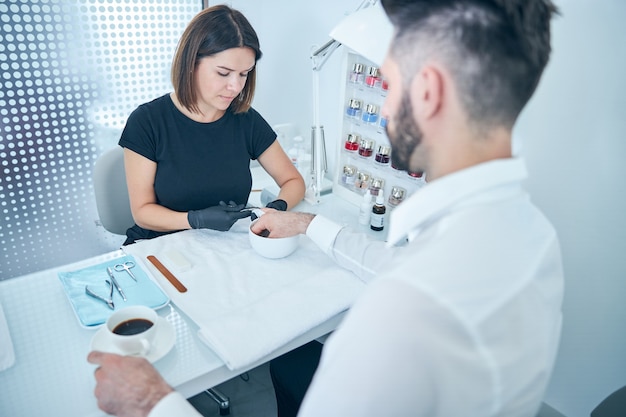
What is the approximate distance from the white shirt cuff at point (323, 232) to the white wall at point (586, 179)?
0.54m

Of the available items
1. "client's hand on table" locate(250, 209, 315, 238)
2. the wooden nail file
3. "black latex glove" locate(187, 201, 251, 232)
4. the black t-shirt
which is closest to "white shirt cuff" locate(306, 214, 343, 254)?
"client's hand on table" locate(250, 209, 315, 238)

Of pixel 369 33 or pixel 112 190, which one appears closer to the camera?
pixel 369 33

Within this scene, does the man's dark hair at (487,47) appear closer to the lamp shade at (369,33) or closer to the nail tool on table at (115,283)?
the lamp shade at (369,33)

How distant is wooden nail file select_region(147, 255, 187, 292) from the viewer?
0.96m

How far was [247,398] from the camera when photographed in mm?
1540

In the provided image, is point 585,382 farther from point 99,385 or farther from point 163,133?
point 163,133

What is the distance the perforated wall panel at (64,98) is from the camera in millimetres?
1568

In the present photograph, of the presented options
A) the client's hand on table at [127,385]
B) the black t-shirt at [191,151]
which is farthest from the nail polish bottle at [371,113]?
the client's hand on table at [127,385]

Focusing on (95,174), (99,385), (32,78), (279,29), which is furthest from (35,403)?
(279,29)

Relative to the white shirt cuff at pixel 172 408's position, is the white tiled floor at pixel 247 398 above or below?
below

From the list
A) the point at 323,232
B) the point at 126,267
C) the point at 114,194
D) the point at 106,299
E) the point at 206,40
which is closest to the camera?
the point at 106,299

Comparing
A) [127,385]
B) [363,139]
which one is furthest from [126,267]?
[363,139]

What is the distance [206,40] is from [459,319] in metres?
1.09

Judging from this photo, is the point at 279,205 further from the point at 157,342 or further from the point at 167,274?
the point at 157,342
